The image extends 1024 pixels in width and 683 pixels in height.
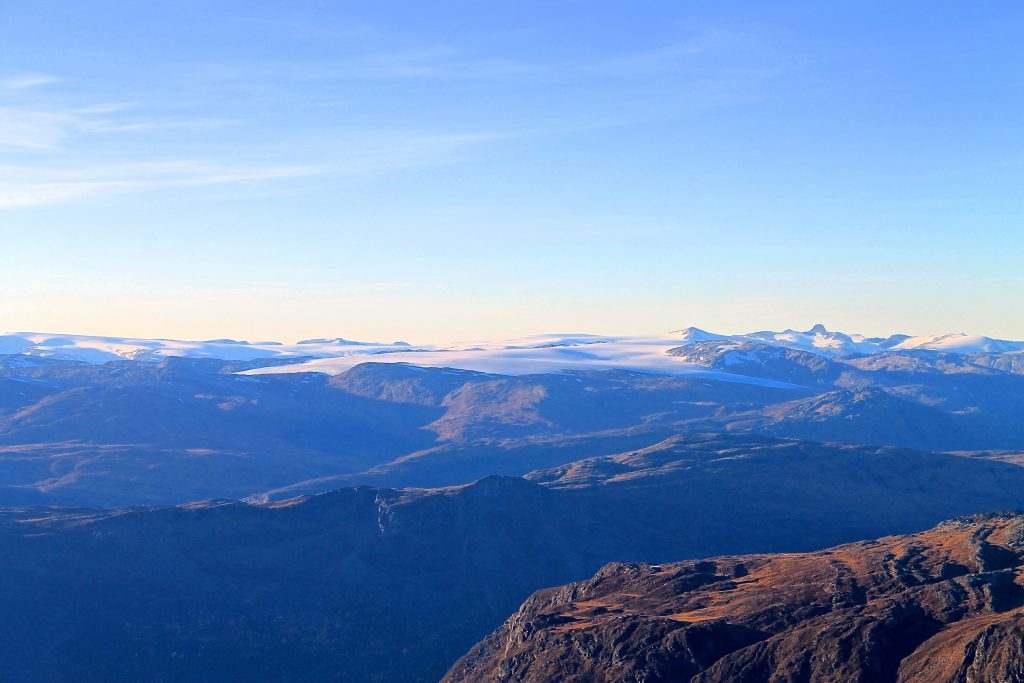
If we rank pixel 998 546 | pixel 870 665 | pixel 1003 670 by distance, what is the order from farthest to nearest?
pixel 998 546
pixel 870 665
pixel 1003 670

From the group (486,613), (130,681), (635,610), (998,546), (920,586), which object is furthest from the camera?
(486,613)

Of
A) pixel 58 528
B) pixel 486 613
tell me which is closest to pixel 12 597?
pixel 58 528

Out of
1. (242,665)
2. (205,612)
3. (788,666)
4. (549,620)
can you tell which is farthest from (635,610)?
(205,612)

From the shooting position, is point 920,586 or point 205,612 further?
point 205,612

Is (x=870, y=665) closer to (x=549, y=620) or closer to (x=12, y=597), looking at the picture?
(x=549, y=620)

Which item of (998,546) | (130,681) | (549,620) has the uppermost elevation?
(998,546)

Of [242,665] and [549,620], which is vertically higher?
[549,620]

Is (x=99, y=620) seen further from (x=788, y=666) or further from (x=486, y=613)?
(x=788, y=666)
